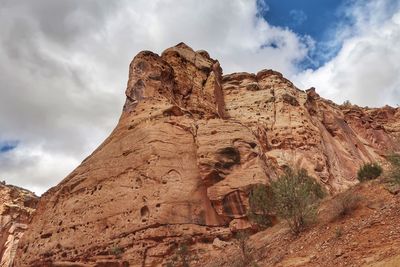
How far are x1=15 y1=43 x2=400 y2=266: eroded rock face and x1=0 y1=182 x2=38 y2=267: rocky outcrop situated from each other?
23254 millimetres

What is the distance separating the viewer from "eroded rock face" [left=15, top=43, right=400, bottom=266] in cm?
2180

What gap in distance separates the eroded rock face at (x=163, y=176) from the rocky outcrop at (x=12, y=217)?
23.3 m

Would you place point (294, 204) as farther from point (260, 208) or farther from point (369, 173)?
point (369, 173)

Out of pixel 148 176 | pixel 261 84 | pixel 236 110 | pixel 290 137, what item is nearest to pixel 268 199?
pixel 148 176

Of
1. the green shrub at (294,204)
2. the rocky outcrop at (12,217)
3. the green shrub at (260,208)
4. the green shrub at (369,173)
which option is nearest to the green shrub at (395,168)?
the green shrub at (294,204)

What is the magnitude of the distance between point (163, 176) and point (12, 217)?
33.1 metres

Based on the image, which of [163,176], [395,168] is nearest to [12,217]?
[163,176]

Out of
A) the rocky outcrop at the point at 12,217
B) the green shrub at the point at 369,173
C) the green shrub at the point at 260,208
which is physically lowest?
the green shrub at the point at 260,208

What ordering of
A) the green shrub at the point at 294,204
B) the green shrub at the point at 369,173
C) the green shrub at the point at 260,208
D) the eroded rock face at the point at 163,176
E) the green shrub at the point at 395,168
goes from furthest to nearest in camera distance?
1. the eroded rock face at the point at 163,176
2. the green shrub at the point at 260,208
3. the green shrub at the point at 369,173
4. the green shrub at the point at 294,204
5. the green shrub at the point at 395,168

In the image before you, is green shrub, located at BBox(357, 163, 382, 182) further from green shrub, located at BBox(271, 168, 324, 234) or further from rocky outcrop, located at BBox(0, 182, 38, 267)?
rocky outcrop, located at BBox(0, 182, 38, 267)

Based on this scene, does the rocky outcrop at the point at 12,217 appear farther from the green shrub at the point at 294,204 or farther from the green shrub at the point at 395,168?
the green shrub at the point at 395,168

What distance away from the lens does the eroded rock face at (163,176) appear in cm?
2180

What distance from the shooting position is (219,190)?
2339cm

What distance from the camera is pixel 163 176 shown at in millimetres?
23656
